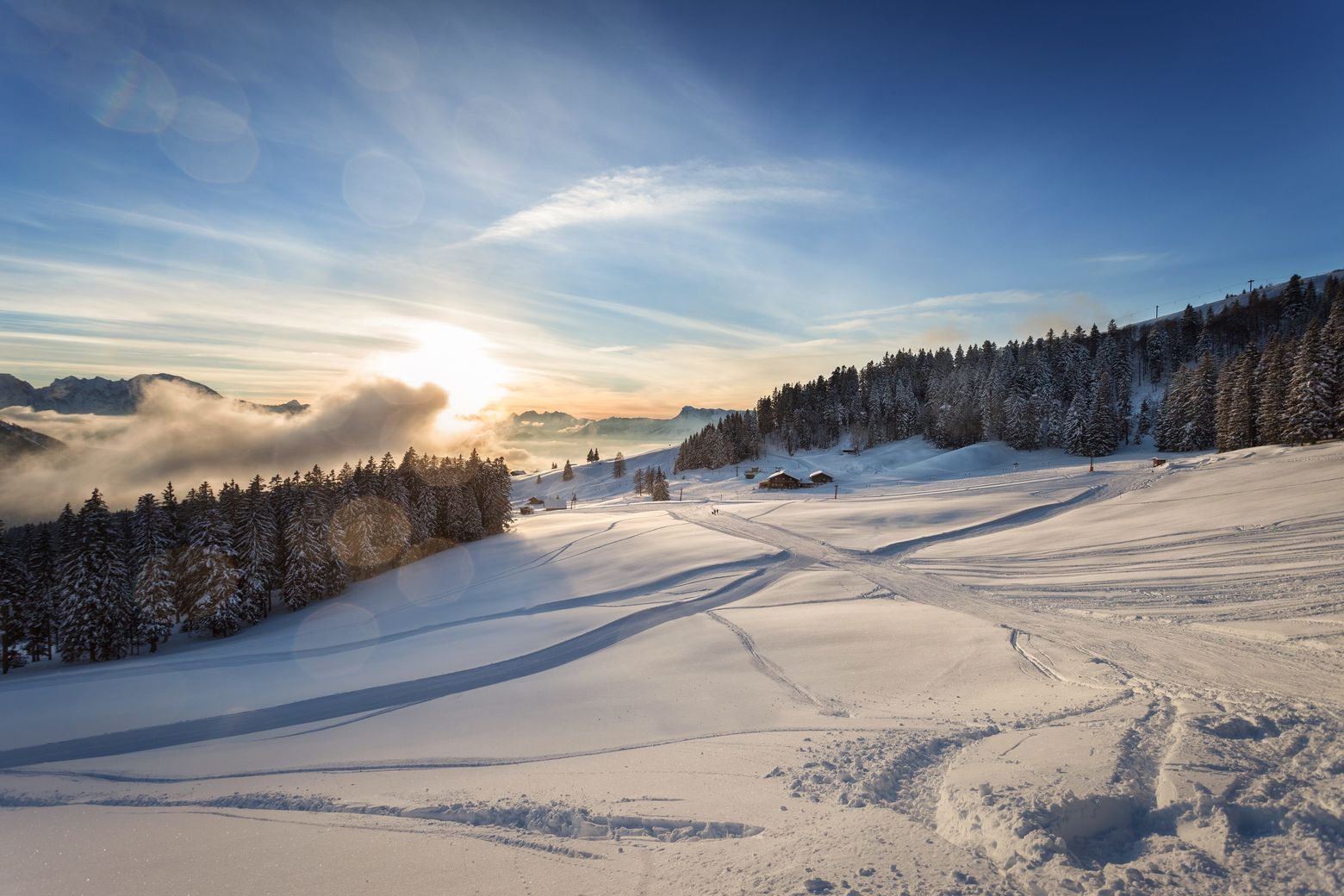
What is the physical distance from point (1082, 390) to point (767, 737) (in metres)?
98.0

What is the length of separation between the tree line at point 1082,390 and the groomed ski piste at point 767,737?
1688 inches

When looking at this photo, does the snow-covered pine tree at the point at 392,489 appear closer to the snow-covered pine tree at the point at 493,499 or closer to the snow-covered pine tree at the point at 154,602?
the snow-covered pine tree at the point at 493,499

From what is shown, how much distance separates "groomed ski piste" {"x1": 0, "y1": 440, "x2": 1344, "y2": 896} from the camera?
5.62m

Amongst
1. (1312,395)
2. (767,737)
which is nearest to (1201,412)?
(1312,395)

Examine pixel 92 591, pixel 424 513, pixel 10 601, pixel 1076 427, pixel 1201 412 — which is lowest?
pixel 10 601

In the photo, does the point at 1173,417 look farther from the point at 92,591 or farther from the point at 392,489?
the point at 92,591

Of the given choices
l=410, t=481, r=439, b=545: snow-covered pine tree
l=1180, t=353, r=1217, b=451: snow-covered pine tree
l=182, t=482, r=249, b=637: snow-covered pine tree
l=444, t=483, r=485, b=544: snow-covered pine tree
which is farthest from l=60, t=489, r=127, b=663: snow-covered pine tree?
l=1180, t=353, r=1217, b=451: snow-covered pine tree

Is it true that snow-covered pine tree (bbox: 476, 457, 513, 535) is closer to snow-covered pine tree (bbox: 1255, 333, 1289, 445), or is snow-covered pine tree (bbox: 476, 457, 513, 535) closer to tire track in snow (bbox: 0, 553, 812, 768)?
tire track in snow (bbox: 0, 553, 812, 768)

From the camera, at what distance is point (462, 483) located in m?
50.2

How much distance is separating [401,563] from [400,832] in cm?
4103

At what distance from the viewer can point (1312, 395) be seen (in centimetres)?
4672

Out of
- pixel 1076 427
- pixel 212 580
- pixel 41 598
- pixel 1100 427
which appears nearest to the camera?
pixel 212 580

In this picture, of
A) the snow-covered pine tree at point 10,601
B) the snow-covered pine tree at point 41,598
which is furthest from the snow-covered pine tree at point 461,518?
the snow-covered pine tree at point 10,601

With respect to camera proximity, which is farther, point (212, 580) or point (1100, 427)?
point (1100, 427)
